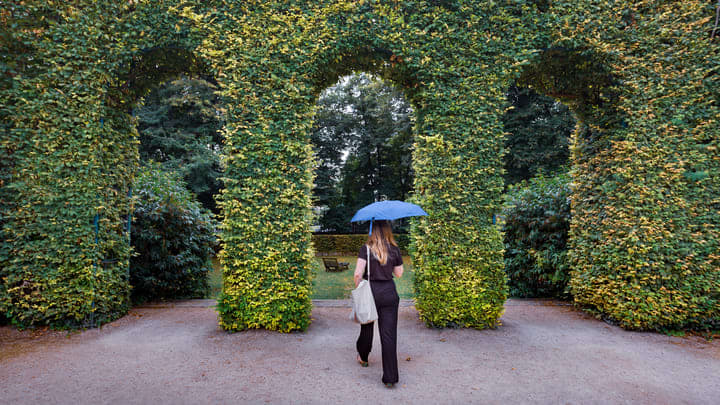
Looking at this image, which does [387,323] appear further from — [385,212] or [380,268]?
[385,212]

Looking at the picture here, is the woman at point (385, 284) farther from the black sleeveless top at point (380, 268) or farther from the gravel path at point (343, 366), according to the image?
the gravel path at point (343, 366)

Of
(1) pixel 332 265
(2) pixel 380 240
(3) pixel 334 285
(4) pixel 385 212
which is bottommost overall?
(3) pixel 334 285

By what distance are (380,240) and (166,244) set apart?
539 centimetres

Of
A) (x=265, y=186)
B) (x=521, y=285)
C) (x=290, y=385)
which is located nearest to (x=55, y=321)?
(x=265, y=186)

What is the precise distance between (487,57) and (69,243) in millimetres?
7108

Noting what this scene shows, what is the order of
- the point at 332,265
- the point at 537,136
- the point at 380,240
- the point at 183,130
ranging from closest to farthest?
the point at 380,240
the point at 332,265
the point at 537,136
the point at 183,130

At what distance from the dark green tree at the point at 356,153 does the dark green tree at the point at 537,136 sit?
8857 millimetres

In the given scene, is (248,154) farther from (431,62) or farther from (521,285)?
(521,285)

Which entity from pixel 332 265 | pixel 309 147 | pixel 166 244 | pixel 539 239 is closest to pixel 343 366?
pixel 309 147

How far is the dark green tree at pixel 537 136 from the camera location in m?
17.0

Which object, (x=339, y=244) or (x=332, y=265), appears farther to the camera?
(x=339, y=244)

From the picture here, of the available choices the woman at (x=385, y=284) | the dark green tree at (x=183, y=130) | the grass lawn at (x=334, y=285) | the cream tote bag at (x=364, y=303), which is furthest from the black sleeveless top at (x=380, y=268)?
the dark green tree at (x=183, y=130)

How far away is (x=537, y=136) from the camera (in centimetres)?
1738

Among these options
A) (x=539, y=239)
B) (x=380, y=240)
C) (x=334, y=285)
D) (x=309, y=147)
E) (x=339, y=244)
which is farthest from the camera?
(x=339, y=244)
